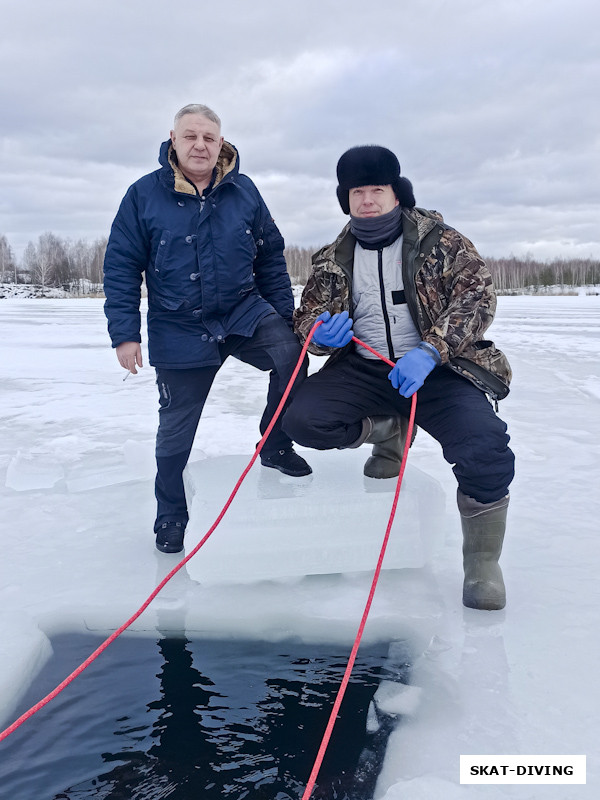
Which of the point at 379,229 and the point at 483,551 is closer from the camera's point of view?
the point at 483,551

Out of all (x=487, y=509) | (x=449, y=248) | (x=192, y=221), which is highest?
(x=192, y=221)

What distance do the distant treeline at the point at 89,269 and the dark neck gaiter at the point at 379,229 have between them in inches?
2201

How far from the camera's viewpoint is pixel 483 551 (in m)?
2.20

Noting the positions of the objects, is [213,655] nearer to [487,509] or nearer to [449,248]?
[487,509]

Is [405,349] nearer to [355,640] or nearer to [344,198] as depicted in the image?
[344,198]

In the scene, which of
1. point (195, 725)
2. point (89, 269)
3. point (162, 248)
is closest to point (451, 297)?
point (162, 248)

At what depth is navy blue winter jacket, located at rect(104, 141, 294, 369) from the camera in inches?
100

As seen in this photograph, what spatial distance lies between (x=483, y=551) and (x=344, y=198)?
140 cm

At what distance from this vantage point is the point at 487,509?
2.20 metres

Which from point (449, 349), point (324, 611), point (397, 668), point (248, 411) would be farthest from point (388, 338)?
point (248, 411)

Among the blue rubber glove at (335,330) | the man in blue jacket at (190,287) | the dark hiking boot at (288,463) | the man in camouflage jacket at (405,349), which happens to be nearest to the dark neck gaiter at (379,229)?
the man in camouflage jacket at (405,349)

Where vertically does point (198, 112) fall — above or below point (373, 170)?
above

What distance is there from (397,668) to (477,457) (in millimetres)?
688

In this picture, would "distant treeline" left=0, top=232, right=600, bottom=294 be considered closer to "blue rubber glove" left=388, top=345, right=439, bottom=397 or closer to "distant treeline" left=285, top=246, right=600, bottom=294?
"distant treeline" left=285, top=246, right=600, bottom=294
